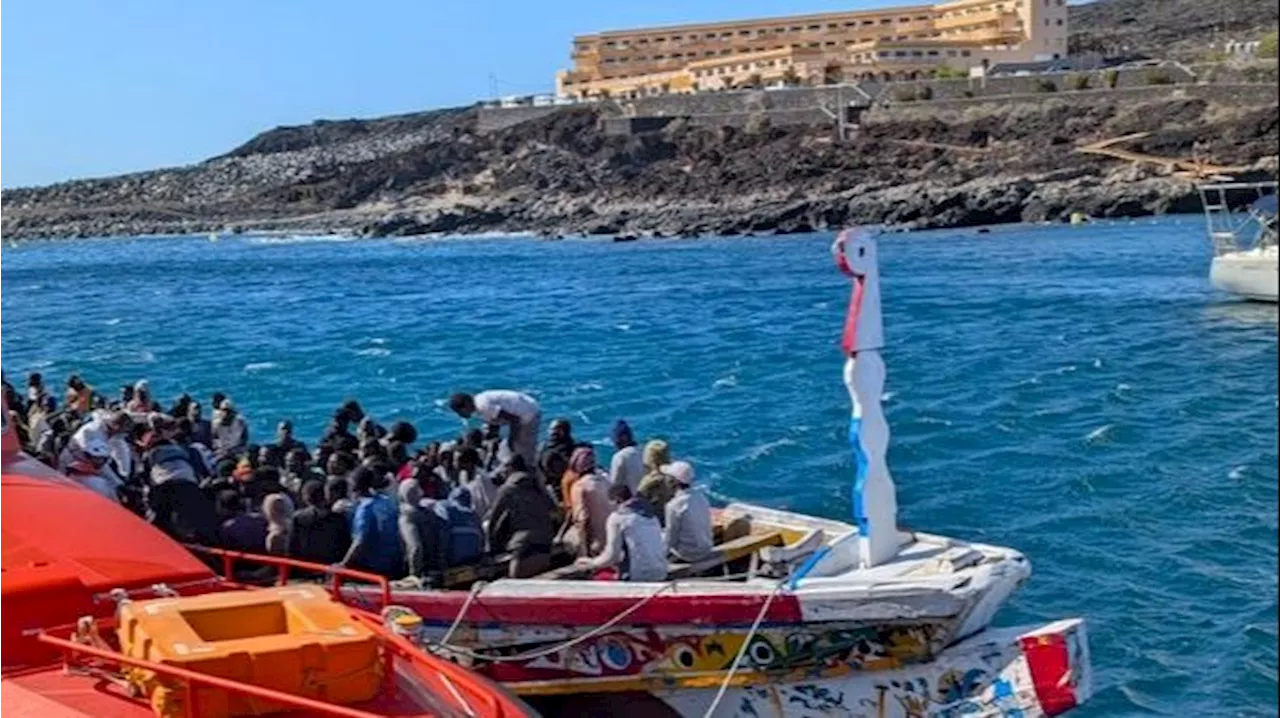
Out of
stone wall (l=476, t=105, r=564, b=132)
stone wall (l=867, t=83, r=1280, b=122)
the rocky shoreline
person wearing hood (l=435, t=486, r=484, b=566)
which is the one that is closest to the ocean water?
the rocky shoreline

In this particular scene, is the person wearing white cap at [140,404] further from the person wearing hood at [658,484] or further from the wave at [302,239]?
the wave at [302,239]

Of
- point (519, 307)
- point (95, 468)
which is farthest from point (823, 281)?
point (95, 468)

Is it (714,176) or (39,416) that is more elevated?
(714,176)

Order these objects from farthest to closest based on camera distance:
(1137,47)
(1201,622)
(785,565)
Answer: (1137,47), (1201,622), (785,565)

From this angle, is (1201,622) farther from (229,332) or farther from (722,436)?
(229,332)

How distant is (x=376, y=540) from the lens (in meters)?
12.0

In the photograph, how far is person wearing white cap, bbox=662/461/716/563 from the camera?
40.0 feet

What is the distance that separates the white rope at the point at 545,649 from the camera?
11.0 metres

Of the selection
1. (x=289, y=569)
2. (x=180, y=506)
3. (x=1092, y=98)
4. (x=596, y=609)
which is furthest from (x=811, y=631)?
(x=1092, y=98)

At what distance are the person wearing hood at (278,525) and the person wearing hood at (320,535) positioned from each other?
0.04 m

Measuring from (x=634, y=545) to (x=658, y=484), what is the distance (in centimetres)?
153

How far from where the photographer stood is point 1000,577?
428 inches

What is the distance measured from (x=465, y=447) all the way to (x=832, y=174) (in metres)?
70.4

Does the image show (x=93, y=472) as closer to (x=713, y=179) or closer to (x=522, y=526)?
(x=522, y=526)
